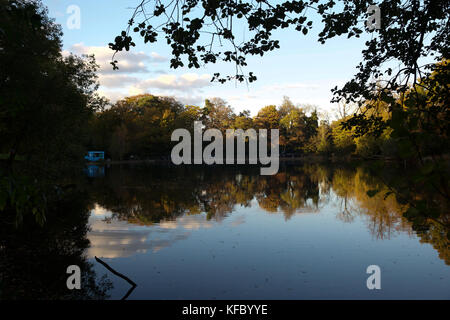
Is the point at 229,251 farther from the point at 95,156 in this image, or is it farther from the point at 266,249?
the point at 95,156

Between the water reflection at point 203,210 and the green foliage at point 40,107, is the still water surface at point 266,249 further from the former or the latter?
the green foliage at point 40,107

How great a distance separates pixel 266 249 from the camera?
9734mm

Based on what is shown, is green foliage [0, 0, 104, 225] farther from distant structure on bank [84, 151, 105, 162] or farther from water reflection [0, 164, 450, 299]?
distant structure on bank [84, 151, 105, 162]

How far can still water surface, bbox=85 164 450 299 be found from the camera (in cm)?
682

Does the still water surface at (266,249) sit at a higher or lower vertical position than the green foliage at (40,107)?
lower

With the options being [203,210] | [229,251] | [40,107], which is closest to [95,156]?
[40,107]

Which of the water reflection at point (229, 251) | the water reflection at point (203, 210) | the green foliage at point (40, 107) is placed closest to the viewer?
the water reflection at point (229, 251)

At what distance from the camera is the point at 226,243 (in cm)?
1041

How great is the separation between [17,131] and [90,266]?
931cm

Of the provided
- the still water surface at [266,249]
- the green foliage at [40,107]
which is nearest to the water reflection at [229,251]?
the still water surface at [266,249]

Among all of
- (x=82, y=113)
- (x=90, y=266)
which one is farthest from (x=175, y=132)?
(x=90, y=266)

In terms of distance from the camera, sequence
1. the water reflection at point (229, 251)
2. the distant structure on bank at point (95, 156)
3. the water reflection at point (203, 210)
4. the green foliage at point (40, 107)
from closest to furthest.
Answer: the water reflection at point (229, 251)
the water reflection at point (203, 210)
the green foliage at point (40, 107)
the distant structure on bank at point (95, 156)

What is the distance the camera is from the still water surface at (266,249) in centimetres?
682
